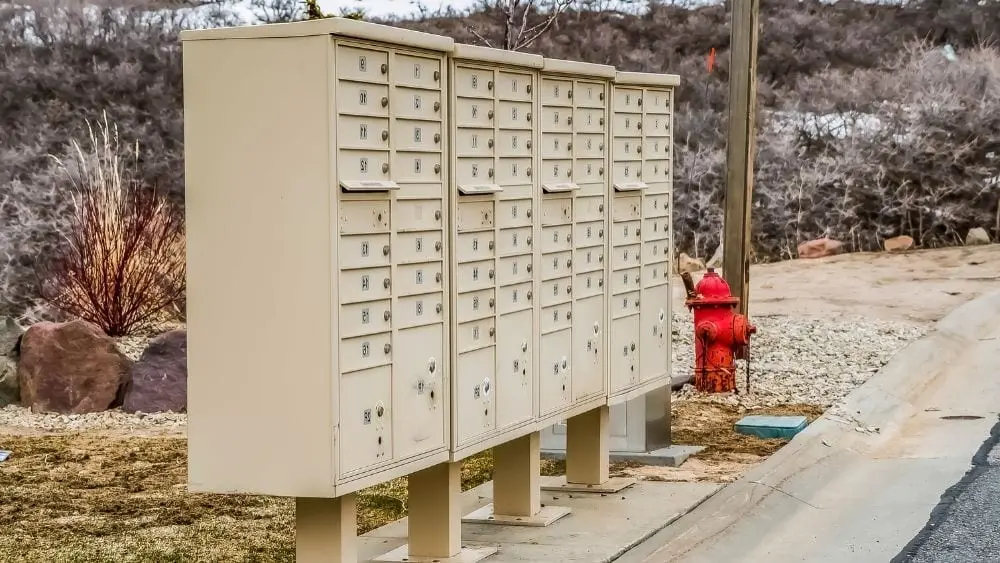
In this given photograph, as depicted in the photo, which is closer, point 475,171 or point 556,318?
point 475,171

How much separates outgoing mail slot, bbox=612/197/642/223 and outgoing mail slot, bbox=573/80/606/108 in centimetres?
56

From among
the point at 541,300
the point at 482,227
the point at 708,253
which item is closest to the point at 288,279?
the point at 482,227

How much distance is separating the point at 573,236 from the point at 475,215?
109cm

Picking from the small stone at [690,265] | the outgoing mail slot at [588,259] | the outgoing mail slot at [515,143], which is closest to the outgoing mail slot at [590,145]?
the outgoing mail slot at [588,259]

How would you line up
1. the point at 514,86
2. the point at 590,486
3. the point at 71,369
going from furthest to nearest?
1. the point at 71,369
2. the point at 590,486
3. the point at 514,86

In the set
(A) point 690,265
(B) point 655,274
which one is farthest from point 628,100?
(A) point 690,265

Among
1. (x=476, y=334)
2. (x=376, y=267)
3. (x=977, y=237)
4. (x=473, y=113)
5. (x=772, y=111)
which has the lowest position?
(x=977, y=237)

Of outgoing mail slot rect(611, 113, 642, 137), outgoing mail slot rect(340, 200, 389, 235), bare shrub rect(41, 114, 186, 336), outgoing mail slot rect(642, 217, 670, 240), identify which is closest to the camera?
outgoing mail slot rect(340, 200, 389, 235)

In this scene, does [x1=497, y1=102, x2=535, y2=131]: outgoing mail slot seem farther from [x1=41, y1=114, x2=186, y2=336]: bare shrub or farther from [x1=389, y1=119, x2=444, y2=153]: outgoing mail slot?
[x1=41, y1=114, x2=186, y2=336]: bare shrub

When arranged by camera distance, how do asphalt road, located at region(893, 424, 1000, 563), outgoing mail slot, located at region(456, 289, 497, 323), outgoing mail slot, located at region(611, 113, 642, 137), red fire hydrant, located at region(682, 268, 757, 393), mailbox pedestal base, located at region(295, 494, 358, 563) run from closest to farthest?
mailbox pedestal base, located at region(295, 494, 358, 563) < outgoing mail slot, located at region(456, 289, 497, 323) < asphalt road, located at region(893, 424, 1000, 563) < outgoing mail slot, located at region(611, 113, 642, 137) < red fire hydrant, located at region(682, 268, 757, 393)

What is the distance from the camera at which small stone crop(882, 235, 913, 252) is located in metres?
20.0

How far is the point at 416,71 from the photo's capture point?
18.0 feet

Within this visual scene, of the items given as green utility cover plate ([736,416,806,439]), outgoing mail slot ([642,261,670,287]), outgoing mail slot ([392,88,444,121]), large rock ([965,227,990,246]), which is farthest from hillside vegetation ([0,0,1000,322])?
outgoing mail slot ([392,88,444,121])

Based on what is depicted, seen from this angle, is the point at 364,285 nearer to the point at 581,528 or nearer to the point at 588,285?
the point at 581,528
